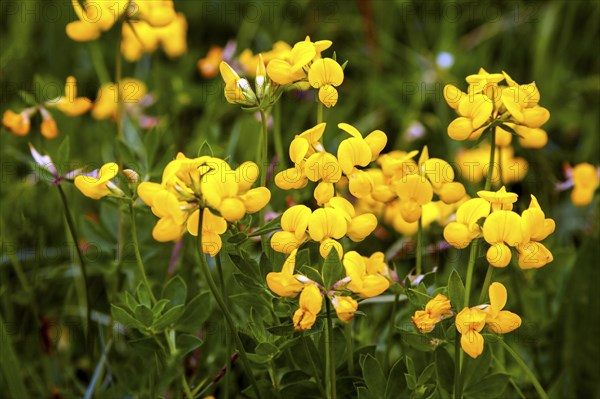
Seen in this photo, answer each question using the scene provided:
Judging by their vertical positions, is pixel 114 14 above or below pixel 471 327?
above

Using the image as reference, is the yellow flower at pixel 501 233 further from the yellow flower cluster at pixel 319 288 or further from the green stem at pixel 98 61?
the green stem at pixel 98 61

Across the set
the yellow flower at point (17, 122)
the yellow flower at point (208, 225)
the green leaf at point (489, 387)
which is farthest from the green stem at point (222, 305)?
the yellow flower at point (17, 122)

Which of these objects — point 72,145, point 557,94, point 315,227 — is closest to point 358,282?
point 315,227

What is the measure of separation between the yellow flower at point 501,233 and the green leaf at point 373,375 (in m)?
0.29

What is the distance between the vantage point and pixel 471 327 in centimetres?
128

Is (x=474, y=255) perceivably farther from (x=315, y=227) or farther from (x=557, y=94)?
(x=557, y=94)

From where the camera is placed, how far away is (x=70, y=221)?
5.42ft

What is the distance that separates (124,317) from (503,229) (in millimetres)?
656

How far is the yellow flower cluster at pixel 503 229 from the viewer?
1.27 metres

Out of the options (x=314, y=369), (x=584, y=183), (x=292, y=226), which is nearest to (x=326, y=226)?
(x=292, y=226)

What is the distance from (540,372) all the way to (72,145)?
5.30 feet

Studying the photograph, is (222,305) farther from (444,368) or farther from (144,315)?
(444,368)

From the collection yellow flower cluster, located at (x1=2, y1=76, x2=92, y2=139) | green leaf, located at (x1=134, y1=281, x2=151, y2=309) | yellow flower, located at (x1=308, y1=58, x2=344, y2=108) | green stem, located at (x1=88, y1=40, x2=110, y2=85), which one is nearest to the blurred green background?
green stem, located at (x1=88, y1=40, x2=110, y2=85)

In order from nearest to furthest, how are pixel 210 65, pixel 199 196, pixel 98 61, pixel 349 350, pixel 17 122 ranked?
1. pixel 199 196
2. pixel 349 350
3. pixel 17 122
4. pixel 210 65
5. pixel 98 61
